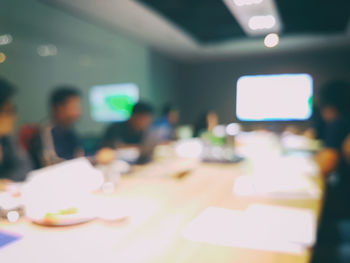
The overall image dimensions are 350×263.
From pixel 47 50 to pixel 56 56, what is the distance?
0.15 metres

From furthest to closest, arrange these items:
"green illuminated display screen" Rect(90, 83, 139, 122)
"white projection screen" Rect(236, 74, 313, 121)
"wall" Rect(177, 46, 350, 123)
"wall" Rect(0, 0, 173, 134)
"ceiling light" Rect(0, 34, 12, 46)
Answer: "wall" Rect(177, 46, 350, 123) < "green illuminated display screen" Rect(90, 83, 139, 122) < "wall" Rect(0, 0, 173, 134) < "ceiling light" Rect(0, 34, 12, 46) < "white projection screen" Rect(236, 74, 313, 121)

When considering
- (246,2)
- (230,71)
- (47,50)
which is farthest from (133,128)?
(230,71)

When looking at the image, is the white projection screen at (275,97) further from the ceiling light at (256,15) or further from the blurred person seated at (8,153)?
the ceiling light at (256,15)

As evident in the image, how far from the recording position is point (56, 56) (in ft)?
13.3

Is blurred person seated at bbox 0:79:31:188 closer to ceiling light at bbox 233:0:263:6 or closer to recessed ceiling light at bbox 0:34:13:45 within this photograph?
recessed ceiling light at bbox 0:34:13:45

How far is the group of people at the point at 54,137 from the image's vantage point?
203 cm

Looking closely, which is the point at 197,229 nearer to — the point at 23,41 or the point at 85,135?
the point at 23,41

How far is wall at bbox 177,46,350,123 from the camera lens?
714 centimetres

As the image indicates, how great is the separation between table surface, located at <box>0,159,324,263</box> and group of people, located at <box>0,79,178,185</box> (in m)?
0.67

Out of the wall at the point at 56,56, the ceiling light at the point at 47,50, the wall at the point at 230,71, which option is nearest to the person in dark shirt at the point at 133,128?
the wall at the point at 56,56

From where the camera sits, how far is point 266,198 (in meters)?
1.28

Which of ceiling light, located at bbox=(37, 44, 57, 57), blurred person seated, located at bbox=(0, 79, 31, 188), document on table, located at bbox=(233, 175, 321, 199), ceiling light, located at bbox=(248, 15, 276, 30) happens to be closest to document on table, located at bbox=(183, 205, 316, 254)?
document on table, located at bbox=(233, 175, 321, 199)

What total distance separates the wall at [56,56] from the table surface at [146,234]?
2.69 meters

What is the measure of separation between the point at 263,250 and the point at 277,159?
68.2 inches
